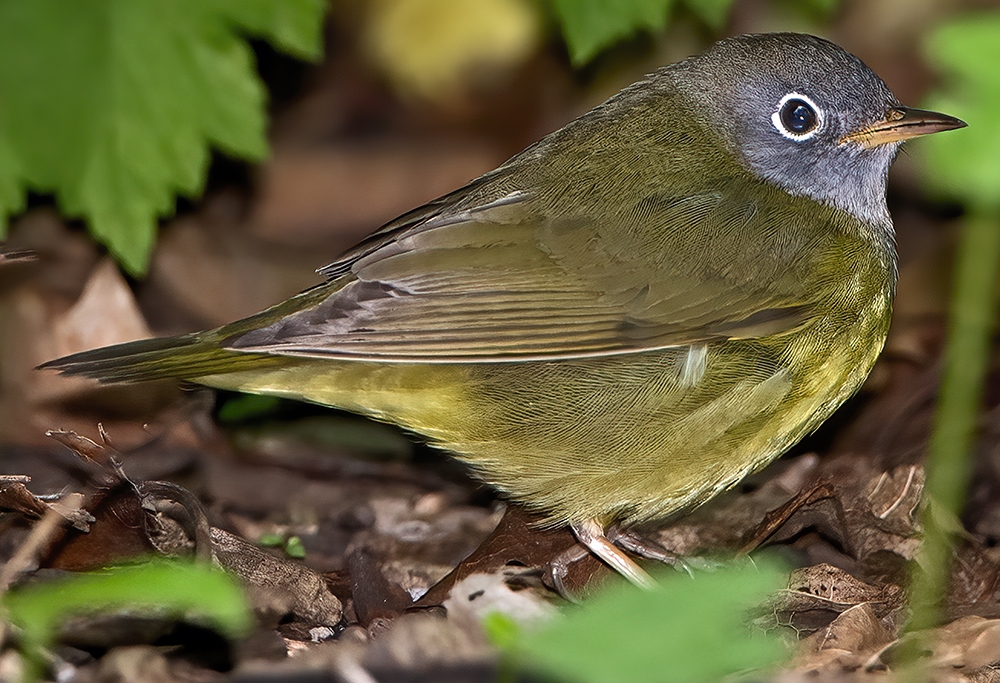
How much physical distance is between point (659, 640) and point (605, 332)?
174cm

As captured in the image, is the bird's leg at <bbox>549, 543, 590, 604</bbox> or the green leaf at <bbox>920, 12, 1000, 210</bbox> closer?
the green leaf at <bbox>920, 12, 1000, 210</bbox>

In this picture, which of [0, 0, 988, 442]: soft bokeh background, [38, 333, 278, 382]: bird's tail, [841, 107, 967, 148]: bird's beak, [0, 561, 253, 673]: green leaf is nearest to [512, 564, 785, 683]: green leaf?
[0, 561, 253, 673]: green leaf

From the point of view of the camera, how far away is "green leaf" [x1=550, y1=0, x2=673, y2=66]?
4.79m

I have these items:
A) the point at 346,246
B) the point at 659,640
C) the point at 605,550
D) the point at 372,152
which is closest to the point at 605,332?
the point at 605,550

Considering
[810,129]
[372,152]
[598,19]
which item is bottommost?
[810,129]

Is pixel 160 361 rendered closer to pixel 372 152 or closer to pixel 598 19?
pixel 598 19

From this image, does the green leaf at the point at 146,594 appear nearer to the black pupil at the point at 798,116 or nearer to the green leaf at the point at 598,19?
the black pupil at the point at 798,116

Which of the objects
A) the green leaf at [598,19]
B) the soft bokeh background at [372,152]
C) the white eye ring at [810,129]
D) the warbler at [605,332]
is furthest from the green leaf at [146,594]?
the green leaf at [598,19]

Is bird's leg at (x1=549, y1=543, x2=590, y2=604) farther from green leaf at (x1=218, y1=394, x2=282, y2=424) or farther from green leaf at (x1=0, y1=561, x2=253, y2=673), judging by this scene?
green leaf at (x1=0, y1=561, x2=253, y2=673)

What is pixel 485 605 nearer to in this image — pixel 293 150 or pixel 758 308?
pixel 758 308

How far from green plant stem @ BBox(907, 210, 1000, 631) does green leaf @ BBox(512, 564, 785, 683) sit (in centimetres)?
170

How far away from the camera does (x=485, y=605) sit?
3.52 metres

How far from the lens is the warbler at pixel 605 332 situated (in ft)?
12.2

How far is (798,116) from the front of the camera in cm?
424
